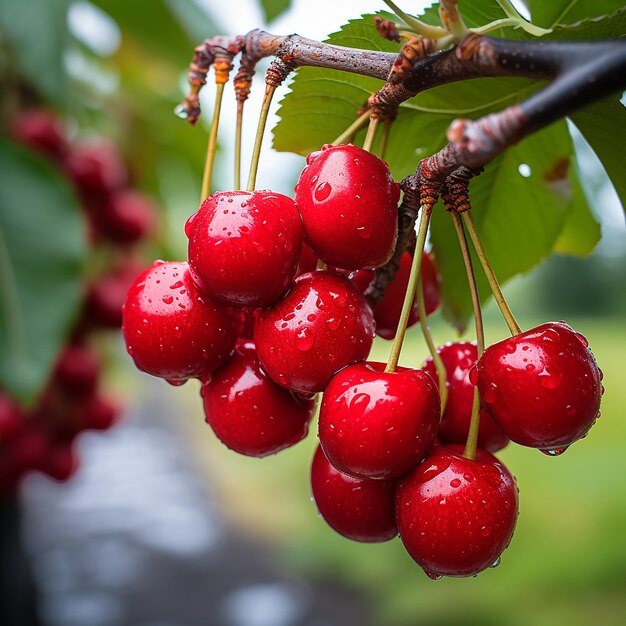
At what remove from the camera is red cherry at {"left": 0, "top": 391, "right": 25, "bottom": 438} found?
1443 mm

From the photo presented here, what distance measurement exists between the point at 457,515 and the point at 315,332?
0.16 metres

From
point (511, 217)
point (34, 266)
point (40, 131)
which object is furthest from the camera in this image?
point (40, 131)

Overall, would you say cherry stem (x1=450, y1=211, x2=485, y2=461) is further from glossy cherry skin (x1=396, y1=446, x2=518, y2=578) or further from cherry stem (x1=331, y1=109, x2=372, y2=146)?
cherry stem (x1=331, y1=109, x2=372, y2=146)

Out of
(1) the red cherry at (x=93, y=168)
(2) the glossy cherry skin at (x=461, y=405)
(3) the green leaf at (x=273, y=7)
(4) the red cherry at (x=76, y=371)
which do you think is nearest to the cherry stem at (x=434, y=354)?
(2) the glossy cherry skin at (x=461, y=405)

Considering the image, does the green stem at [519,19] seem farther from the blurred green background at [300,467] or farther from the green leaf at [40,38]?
the green leaf at [40,38]

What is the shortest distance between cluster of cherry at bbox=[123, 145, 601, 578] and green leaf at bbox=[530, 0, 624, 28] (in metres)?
0.24

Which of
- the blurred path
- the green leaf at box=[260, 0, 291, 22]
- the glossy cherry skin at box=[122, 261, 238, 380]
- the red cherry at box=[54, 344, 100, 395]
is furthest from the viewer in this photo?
the blurred path

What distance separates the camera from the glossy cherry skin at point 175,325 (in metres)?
0.57

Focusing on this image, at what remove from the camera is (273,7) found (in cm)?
103

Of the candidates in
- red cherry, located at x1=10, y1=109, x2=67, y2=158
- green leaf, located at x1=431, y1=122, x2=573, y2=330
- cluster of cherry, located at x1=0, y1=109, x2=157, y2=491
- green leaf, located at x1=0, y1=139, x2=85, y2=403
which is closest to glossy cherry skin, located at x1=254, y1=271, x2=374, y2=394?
green leaf, located at x1=431, y1=122, x2=573, y2=330

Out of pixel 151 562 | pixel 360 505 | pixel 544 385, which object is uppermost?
pixel 544 385

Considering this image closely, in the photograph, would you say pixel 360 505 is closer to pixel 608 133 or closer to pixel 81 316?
pixel 608 133

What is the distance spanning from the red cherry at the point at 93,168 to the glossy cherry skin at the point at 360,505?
1.36 m

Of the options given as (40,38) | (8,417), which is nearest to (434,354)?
(40,38)
